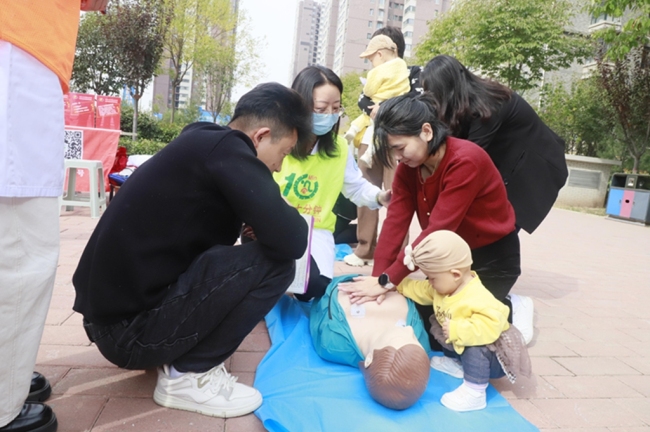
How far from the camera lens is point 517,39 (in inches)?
573

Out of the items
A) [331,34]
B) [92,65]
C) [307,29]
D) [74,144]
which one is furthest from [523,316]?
[307,29]

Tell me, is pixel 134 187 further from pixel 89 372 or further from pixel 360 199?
pixel 360 199

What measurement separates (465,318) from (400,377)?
379 mm

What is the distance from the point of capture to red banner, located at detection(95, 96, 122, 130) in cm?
859

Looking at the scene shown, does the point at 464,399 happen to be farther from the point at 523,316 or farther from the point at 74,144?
the point at 74,144

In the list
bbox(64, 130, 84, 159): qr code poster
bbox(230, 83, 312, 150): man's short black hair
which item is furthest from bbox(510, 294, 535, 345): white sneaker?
bbox(64, 130, 84, 159): qr code poster

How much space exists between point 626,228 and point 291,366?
31.2 ft

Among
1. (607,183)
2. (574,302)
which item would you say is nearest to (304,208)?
(574,302)

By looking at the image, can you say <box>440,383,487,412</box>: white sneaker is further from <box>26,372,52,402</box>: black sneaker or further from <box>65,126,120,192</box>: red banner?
<box>65,126,120,192</box>: red banner

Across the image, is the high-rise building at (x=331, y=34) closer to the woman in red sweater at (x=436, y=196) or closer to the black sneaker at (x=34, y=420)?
the woman in red sweater at (x=436, y=196)

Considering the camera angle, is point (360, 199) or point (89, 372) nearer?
point (89, 372)

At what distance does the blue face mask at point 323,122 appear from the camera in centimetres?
272

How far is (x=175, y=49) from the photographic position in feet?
65.9

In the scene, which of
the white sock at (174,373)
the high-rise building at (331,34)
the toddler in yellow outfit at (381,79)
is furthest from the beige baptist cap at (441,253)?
the high-rise building at (331,34)
